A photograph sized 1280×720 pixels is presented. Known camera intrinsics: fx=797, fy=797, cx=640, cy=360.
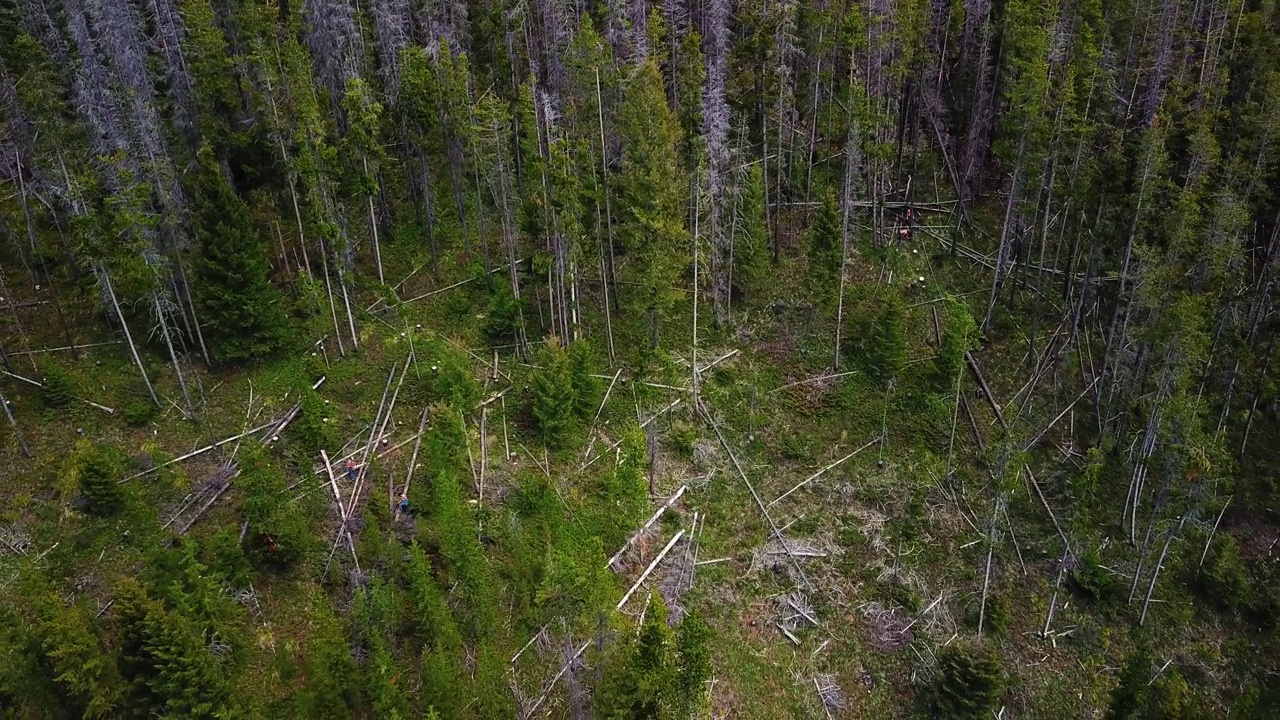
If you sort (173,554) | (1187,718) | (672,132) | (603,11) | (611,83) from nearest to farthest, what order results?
(173,554) < (1187,718) < (672,132) < (611,83) < (603,11)

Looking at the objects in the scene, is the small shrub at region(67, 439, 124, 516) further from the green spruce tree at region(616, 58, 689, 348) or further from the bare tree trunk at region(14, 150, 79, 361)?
the green spruce tree at region(616, 58, 689, 348)

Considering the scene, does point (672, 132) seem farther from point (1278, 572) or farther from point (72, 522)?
point (1278, 572)

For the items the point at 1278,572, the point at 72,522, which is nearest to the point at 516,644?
the point at 72,522

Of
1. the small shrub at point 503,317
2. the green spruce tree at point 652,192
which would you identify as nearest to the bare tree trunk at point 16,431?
the small shrub at point 503,317

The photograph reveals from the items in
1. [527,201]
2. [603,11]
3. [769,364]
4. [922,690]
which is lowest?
[922,690]

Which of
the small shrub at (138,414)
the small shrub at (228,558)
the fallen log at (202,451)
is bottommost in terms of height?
the small shrub at (228,558)

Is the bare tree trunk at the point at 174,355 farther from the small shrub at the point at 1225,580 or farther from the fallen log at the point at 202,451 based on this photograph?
the small shrub at the point at 1225,580

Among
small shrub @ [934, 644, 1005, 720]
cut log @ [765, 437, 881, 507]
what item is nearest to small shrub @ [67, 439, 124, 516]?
cut log @ [765, 437, 881, 507]
